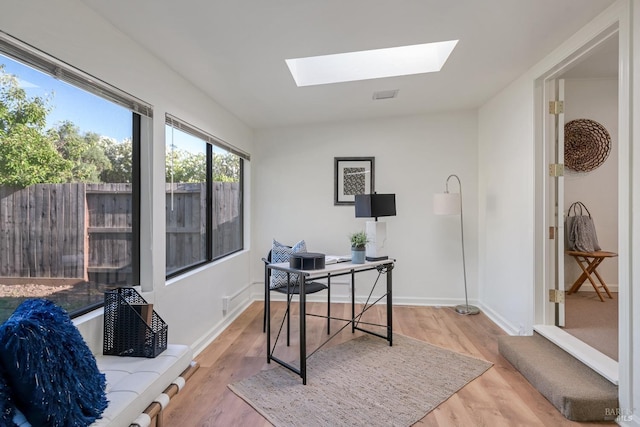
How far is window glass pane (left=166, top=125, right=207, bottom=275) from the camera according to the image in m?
2.72

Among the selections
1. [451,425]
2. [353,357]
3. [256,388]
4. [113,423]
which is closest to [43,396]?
[113,423]

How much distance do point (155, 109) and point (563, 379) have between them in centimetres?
327

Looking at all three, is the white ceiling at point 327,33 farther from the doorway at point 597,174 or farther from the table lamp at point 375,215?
the doorway at point 597,174

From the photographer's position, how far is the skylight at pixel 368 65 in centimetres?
295

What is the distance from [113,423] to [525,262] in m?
3.21

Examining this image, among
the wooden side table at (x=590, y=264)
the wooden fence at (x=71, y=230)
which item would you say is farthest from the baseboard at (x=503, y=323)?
the wooden fence at (x=71, y=230)

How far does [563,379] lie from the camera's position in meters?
2.17

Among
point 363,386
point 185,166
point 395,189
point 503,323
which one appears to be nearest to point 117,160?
point 185,166

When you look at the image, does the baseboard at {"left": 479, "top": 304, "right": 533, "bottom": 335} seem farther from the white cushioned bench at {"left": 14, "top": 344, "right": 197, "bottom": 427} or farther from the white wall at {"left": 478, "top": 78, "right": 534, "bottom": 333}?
the white cushioned bench at {"left": 14, "top": 344, "right": 197, "bottom": 427}

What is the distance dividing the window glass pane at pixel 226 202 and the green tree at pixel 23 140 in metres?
1.88

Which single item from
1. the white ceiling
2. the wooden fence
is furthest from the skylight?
the wooden fence

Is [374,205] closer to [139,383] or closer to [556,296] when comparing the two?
[556,296]

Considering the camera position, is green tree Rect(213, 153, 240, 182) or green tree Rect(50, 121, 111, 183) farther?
green tree Rect(213, 153, 240, 182)

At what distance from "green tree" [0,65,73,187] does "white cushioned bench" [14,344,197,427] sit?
0.97m
